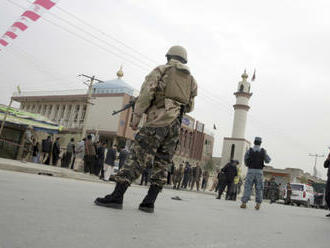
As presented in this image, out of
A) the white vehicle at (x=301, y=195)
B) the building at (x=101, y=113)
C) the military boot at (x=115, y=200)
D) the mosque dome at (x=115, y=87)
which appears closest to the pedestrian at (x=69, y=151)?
the military boot at (x=115, y=200)

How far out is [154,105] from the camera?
3707mm

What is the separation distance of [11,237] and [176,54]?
106 inches

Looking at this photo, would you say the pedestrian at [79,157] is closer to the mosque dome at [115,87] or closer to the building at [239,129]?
the mosque dome at [115,87]

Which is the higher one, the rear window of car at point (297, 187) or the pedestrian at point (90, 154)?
the rear window of car at point (297, 187)

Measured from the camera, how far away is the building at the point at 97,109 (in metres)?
43.7

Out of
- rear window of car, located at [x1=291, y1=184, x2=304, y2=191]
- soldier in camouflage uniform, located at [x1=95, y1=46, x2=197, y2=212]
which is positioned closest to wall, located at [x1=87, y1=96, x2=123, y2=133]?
rear window of car, located at [x1=291, y1=184, x2=304, y2=191]

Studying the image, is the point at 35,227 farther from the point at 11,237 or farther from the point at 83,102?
the point at 83,102

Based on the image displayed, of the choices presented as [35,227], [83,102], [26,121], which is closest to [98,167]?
[26,121]

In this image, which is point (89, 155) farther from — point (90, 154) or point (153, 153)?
point (153, 153)

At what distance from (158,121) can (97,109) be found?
143ft

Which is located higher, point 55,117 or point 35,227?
point 55,117

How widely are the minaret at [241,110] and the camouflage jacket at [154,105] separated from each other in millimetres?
55697

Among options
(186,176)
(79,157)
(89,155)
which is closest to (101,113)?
(186,176)

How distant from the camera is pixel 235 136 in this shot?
5872 cm
